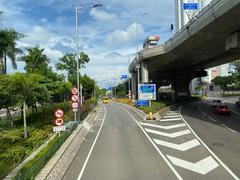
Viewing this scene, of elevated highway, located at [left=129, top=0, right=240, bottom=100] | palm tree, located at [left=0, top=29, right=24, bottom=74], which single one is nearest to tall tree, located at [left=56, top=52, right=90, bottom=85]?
elevated highway, located at [left=129, top=0, right=240, bottom=100]

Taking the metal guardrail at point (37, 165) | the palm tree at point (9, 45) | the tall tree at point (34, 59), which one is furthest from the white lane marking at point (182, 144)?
the tall tree at point (34, 59)

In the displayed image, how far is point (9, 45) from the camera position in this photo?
102ft

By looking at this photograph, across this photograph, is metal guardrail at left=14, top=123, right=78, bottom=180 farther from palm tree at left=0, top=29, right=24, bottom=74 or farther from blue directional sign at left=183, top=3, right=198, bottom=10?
blue directional sign at left=183, top=3, right=198, bottom=10

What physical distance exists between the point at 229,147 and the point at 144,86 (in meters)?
23.5

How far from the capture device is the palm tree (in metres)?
29.4

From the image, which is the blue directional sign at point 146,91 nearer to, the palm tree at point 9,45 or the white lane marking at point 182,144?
the palm tree at point 9,45

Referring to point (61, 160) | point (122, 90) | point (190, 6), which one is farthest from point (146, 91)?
point (122, 90)

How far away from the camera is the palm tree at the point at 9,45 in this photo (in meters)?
29.4

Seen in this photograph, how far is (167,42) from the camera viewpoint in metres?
43.2

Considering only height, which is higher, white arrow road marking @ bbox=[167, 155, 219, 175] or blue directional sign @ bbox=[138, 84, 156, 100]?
blue directional sign @ bbox=[138, 84, 156, 100]

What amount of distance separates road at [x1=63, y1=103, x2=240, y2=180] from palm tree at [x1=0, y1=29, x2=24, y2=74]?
44.6 ft

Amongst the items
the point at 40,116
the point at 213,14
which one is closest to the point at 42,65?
the point at 40,116

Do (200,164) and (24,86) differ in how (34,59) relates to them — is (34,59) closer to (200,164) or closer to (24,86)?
(24,86)

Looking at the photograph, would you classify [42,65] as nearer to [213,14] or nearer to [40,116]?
[40,116]
